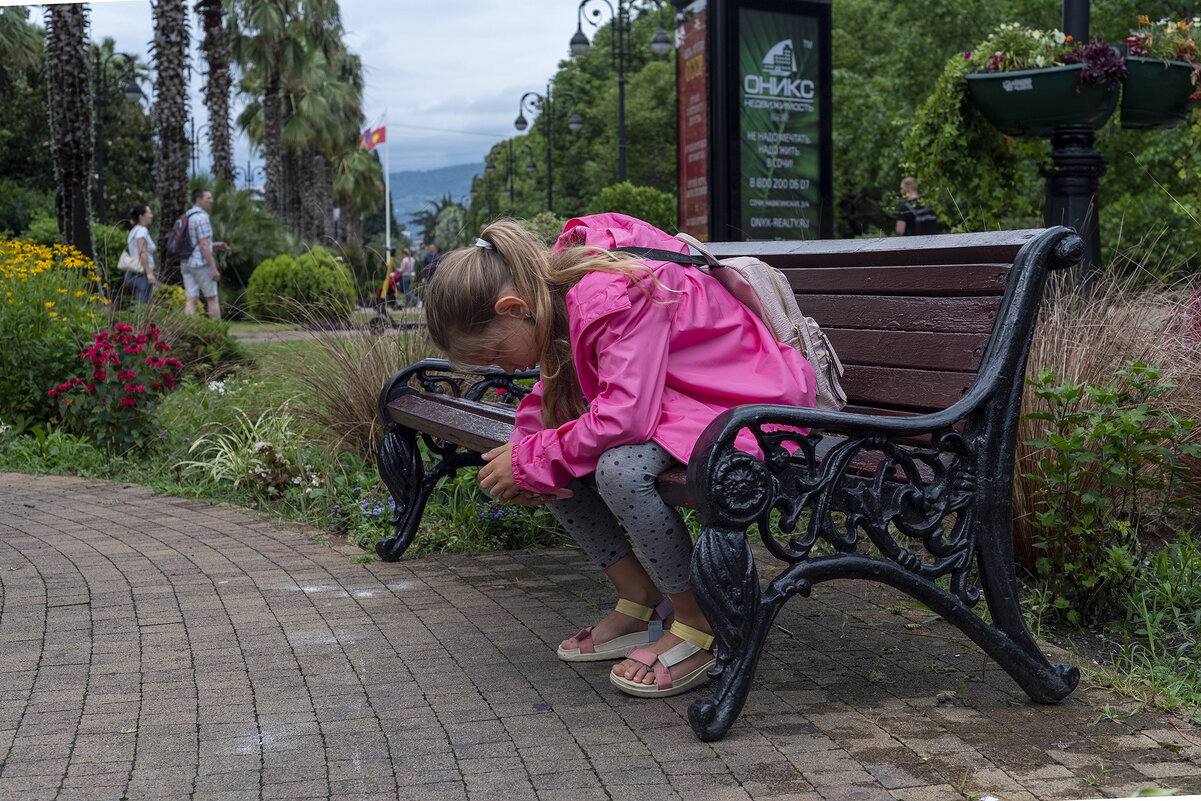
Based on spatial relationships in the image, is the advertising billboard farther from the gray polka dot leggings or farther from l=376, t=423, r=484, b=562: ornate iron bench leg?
the gray polka dot leggings

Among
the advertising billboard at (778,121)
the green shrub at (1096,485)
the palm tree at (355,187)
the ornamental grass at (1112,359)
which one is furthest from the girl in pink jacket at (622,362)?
the palm tree at (355,187)

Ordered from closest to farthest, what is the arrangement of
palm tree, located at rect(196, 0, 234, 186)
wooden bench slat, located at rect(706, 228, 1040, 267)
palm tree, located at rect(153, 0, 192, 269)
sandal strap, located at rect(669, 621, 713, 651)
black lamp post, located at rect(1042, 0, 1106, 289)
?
wooden bench slat, located at rect(706, 228, 1040, 267)
sandal strap, located at rect(669, 621, 713, 651)
black lamp post, located at rect(1042, 0, 1106, 289)
palm tree, located at rect(153, 0, 192, 269)
palm tree, located at rect(196, 0, 234, 186)

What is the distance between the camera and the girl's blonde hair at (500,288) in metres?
2.87

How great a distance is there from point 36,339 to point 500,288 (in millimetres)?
5305

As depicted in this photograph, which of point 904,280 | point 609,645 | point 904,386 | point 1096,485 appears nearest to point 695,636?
point 609,645

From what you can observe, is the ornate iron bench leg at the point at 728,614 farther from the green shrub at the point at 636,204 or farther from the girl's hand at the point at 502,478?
the green shrub at the point at 636,204

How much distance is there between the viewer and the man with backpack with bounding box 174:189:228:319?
46.6ft

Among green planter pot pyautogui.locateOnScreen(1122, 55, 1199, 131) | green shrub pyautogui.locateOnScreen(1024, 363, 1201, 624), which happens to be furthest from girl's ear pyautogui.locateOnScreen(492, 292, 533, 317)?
green planter pot pyautogui.locateOnScreen(1122, 55, 1199, 131)

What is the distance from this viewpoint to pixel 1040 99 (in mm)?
6188

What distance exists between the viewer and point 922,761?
243 centimetres

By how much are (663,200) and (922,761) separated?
21.2 metres

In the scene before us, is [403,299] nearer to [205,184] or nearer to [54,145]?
[54,145]

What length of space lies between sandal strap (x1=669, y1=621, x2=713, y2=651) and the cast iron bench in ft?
0.34

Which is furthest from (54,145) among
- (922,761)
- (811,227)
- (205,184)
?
(922,761)
